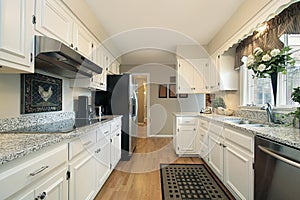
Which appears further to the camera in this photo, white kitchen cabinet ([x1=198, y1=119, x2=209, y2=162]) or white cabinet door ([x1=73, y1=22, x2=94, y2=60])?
white kitchen cabinet ([x1=198, y1=119, x2=209, y2=162])

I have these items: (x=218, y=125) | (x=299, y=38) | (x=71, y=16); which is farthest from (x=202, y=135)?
(x=71, y=16)

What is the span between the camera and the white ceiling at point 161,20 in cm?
269

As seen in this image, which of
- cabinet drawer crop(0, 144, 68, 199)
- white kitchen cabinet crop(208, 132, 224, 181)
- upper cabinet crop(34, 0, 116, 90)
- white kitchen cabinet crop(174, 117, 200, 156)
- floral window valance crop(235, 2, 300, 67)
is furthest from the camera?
white kitchen cabinet crop(174, 117, 200, 156)

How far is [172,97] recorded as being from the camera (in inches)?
252

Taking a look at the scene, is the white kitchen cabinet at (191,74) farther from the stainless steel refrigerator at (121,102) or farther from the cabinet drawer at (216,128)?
the cabinet drawer at (216,128)

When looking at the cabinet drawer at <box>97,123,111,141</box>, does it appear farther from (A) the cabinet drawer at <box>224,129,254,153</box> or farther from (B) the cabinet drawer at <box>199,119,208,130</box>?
(B) the cabinet drawer at <box>199,119,208,130</box>

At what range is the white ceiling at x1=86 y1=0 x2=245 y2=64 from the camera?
2.69 meters

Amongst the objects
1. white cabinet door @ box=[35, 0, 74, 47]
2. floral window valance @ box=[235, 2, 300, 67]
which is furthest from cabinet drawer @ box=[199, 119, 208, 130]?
white cabinet door @ box=[35, 0, 74, 47]

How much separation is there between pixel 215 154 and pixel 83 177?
1898 mm

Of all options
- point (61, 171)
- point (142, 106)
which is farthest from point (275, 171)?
point (142, 106)

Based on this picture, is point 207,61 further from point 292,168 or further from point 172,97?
point 292,168

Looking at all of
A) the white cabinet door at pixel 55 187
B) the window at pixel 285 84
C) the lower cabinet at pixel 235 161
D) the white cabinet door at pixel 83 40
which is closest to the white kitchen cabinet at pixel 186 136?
the lower cabinet at pixel 235 161

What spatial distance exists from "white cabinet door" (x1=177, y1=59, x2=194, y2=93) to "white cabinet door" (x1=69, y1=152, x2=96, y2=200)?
2.97m

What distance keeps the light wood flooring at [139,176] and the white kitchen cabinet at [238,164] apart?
858 millimetres
